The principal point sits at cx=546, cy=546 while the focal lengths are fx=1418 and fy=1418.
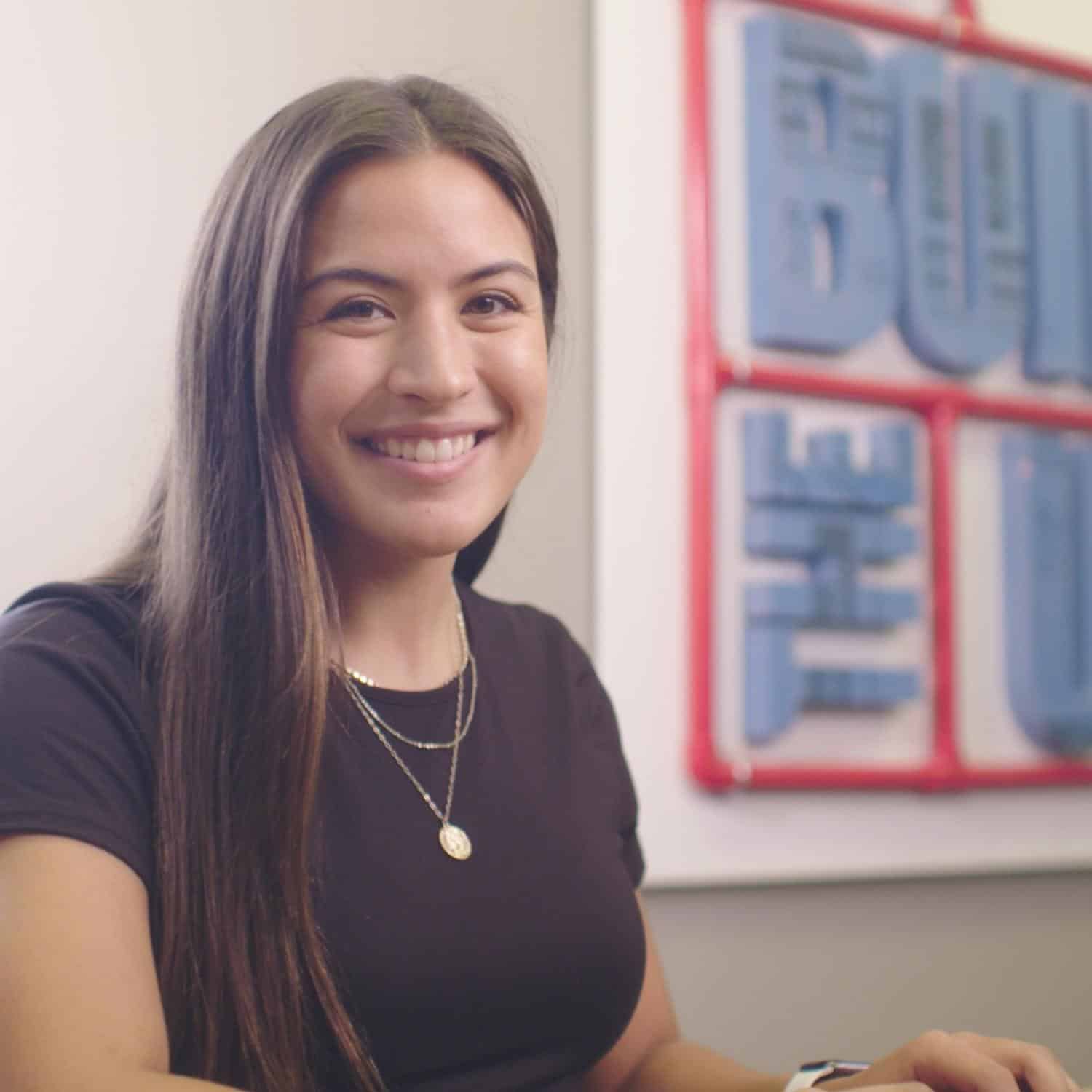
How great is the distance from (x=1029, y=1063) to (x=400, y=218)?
758 millimetres

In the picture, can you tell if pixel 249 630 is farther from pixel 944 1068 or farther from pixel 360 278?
pixel 944 1068

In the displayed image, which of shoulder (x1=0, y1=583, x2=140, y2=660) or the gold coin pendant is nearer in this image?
shoulder (x1=0, y1=583, x2=140, y2=660)

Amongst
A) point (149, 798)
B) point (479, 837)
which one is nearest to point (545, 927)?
point (479, 837)

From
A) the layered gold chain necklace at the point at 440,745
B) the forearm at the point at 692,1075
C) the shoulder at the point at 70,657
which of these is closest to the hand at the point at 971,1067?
the forearm at the point at 692,1075

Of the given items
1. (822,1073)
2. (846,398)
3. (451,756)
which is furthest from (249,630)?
(846,398)

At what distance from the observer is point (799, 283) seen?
194cm

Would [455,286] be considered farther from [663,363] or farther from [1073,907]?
[1073,907]

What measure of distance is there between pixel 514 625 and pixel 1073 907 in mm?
1282

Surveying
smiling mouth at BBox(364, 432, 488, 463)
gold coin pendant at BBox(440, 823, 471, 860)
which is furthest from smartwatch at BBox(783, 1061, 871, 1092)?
smiling mouth at BBox(364, 432, 488, 463)

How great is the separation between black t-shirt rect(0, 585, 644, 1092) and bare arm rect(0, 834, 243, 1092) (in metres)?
0.02

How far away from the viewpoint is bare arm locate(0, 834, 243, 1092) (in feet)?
2.77

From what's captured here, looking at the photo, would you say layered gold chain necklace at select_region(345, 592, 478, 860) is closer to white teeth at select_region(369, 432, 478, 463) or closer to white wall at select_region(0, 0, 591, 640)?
white teeth at select_region(369, 432, 478, 463)

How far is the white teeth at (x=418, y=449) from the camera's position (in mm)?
1104

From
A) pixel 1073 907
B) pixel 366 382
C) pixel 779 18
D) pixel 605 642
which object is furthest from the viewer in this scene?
pixel 1073 907
